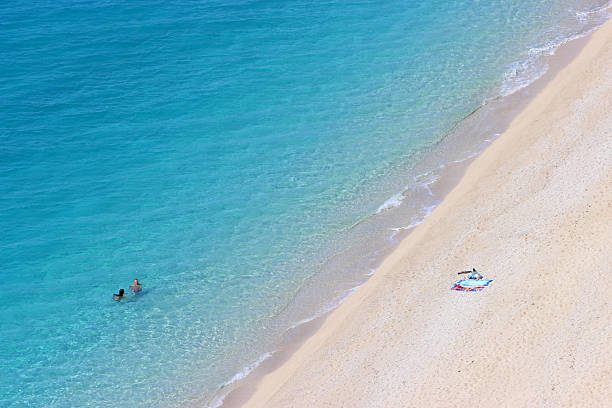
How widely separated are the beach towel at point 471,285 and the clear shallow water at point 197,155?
542 cm

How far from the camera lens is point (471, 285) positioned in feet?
82.8

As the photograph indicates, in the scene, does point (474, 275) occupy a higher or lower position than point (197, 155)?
lower

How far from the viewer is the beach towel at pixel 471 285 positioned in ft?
82.2

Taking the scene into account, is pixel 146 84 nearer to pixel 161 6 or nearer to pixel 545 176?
pixel 161 6

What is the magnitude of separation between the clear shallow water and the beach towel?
5.42 meters

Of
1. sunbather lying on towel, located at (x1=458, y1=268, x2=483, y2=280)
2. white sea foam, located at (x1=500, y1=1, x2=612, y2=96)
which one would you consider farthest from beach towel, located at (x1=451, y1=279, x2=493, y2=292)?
white sea foam, located at (x1=500, y1=1, x2=612, y2=96)

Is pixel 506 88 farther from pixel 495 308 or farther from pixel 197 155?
pixel 495 308

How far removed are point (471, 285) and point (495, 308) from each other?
4.70ft

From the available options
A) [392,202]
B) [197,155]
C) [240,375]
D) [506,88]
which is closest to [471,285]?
[392,202]

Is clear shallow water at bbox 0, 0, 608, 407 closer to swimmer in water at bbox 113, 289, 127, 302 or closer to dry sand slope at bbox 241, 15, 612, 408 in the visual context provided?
swimmer in water at bbox 113, 289, 127, 302

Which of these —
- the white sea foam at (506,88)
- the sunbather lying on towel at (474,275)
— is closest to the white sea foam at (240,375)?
the white sea foam at (506,88)

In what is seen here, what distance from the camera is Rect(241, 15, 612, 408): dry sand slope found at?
21.6 m

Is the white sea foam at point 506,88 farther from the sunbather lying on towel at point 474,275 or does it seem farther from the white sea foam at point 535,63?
the sunbather lying on towel at point 474,275

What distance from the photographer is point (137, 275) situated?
30625 millimetres
